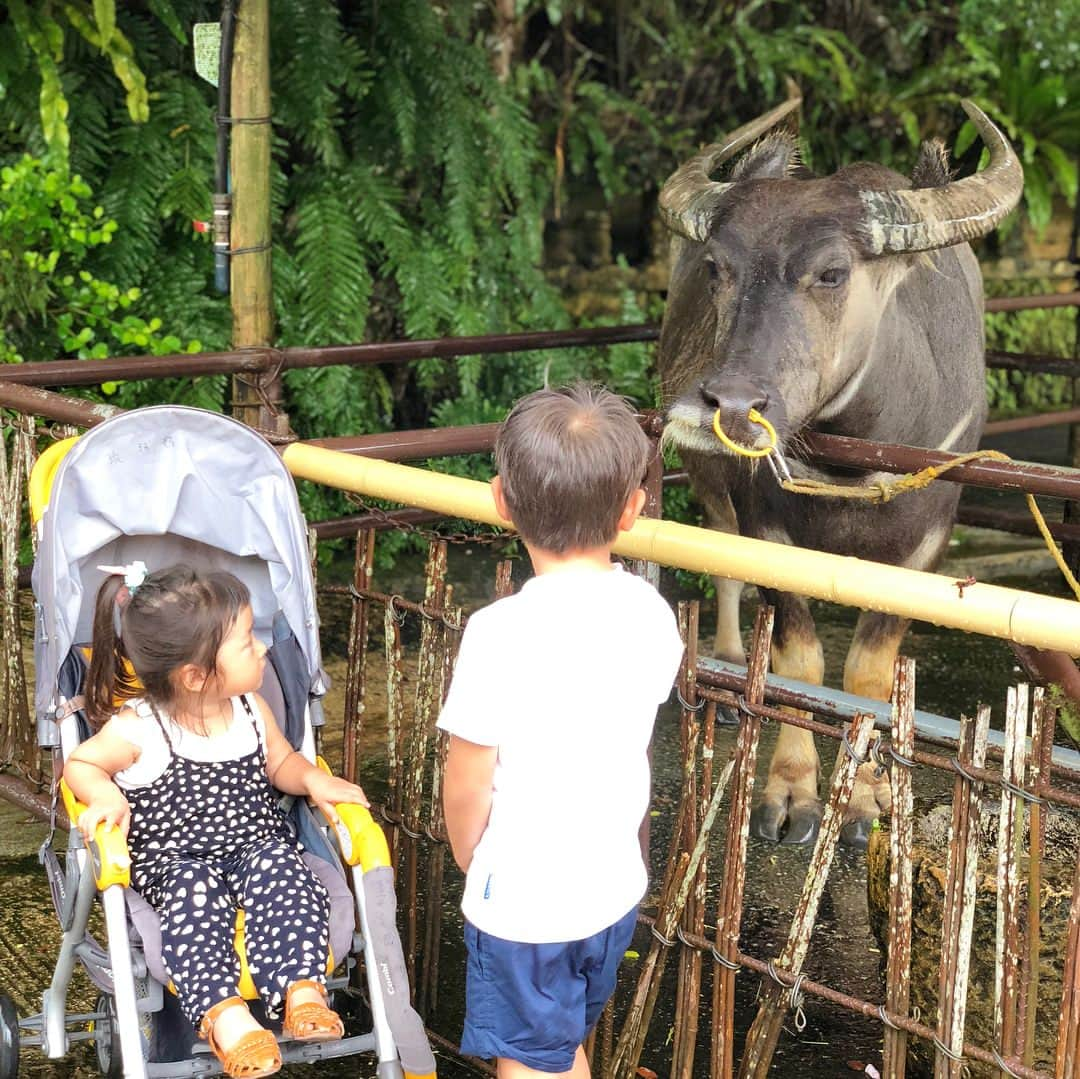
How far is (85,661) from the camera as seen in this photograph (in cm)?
286

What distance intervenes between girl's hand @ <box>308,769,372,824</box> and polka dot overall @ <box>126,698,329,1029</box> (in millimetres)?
104

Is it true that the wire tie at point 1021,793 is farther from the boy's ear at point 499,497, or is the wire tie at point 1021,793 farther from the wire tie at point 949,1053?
the boy's ear at point 499,497

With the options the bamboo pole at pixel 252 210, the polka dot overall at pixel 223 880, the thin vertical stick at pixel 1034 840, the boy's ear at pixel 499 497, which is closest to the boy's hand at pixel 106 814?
the polka dot overall at pixel 223 880

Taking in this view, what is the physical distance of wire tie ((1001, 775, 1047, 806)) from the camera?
2.11 metres

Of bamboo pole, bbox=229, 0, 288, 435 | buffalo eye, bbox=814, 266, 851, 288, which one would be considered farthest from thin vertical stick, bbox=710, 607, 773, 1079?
bamboo pole, bbox=229, 0, 288, 435

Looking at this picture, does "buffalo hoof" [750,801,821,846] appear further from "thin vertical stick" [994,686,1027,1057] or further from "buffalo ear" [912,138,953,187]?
"thin vertical stick" [994,686,1027,1057]

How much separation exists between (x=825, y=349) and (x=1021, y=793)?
2002mm

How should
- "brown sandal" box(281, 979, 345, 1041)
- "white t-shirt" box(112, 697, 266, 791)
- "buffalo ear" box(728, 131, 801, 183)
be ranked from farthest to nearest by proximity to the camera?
"buffalo ear" box(728, 131, 801, 183) → "white t-shirt" box(112, 697, 266, 791) → "brown sandal" box(281, 979, 345, 1041)

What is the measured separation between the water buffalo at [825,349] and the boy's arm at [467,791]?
141cm

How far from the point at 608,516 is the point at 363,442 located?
3.70 ft

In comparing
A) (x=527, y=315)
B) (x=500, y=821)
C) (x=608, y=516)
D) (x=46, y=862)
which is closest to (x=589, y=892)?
(x=500, y=821)

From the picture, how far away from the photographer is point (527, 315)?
7.82 metres

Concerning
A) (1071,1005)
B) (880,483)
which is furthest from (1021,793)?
(880,483)

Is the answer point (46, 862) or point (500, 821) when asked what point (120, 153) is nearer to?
point (46, 862)
